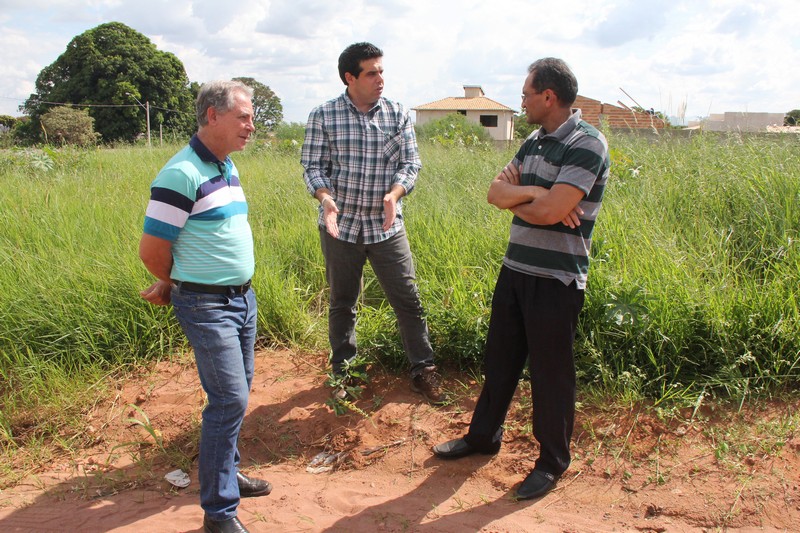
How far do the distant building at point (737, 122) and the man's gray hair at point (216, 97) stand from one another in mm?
5531

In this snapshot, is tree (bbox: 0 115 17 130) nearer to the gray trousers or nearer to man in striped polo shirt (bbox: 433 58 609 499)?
the gray trousers

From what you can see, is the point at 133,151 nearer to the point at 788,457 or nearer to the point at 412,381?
the point at 412,381

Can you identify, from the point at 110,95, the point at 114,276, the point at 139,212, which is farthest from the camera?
the point at 110,95

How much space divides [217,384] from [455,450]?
1361 mm

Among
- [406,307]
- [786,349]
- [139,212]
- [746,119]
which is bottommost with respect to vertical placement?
[786,349]

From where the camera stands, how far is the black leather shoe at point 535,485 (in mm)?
2824

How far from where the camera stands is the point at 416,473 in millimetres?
3191

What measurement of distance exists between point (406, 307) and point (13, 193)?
574 centimetres

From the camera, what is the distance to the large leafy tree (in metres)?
32.2

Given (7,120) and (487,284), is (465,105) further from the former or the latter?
(487,284)

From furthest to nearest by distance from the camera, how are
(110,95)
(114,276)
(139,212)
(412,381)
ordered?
(110,95) → (139,212) → (114,276) → (412,381)

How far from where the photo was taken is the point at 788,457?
295 cm

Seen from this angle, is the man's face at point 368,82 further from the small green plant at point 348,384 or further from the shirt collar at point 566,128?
the small green plant at point 348,384

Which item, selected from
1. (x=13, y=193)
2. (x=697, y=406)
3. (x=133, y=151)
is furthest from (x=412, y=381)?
(x=133, y=151)
